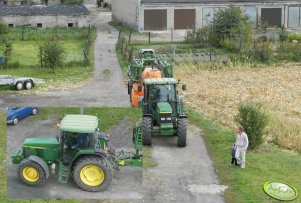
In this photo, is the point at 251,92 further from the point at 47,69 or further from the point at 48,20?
the point at 48,20

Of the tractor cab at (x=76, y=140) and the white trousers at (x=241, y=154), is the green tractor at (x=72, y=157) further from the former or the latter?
the white trousers at (x=241, y=154)

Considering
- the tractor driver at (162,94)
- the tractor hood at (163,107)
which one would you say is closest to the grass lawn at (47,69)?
the tractor driver at (162,94)

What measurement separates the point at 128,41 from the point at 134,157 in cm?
2502

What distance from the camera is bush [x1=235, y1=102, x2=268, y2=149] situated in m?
17.8

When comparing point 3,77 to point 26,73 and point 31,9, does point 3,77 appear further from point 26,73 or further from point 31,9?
point 31,9

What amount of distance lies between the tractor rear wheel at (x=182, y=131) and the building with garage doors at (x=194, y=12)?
27.5 m

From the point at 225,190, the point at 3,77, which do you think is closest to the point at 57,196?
the point at 225,190

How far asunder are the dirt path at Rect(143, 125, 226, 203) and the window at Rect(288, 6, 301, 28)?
99.6 ft

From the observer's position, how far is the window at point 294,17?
46.8 meters

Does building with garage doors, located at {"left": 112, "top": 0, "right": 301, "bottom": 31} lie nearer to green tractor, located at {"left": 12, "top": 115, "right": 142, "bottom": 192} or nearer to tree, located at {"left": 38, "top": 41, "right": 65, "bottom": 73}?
tree, located at {"left": 38, "top": 41, "right": 65, "bottom": 73}

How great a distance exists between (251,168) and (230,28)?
21009 millimetres

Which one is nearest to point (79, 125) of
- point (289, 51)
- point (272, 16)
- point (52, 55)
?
point (52, 55)

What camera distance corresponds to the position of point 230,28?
1436 inches

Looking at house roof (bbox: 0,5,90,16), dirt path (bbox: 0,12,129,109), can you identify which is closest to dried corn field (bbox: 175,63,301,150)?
dirt path (bbox: 0,12,129,109)
